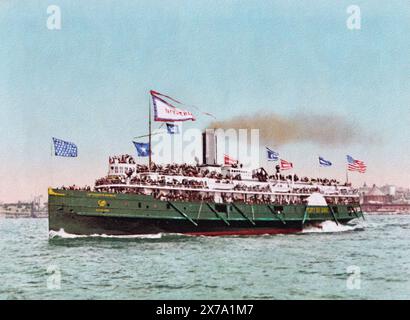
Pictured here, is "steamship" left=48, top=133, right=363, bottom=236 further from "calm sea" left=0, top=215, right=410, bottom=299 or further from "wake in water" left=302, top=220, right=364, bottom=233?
"calm sea" left=0, top=215, right=410, bottom=299

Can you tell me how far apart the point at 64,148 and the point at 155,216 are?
372 inches

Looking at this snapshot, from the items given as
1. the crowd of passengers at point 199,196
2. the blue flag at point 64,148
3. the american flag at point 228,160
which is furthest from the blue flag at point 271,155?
the blue flag at point 64,148

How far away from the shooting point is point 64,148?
36.2 metres

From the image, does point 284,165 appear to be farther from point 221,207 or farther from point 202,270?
point 202,270

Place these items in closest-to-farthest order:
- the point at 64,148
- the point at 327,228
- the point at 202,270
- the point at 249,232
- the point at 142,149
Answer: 1. the point at 202,270
2. the point at 64,148
3. the point at 142,149
4. the point at 249,232
5. the point at 327,228

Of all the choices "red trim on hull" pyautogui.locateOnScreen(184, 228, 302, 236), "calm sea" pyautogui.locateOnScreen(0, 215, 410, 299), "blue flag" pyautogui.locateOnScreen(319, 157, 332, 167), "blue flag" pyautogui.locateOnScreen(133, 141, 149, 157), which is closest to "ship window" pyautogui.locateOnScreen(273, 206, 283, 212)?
"red trim on hull" pyautogui.locateOnScreen(184, 228, 302, 236)

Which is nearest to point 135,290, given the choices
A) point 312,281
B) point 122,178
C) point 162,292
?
point 162,292

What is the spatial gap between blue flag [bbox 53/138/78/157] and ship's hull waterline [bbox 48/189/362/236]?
4000mm

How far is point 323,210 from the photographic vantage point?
54750 millimetres

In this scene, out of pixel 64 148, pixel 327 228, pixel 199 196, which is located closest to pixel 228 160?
pixel 199 196
